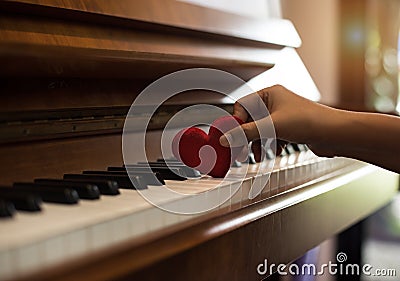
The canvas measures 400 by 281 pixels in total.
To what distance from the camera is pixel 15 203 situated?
0.61 meters

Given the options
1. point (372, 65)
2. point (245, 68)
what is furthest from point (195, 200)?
point (372, 65)

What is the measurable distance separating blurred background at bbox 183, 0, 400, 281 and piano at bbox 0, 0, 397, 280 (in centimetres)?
51

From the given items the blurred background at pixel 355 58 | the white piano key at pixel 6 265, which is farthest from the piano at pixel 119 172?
the blurred background at pixel 355 58

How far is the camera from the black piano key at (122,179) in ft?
2.57

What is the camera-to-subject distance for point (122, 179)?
0.81 meters

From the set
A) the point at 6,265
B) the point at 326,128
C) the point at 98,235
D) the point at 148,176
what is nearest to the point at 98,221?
the point at 98,235

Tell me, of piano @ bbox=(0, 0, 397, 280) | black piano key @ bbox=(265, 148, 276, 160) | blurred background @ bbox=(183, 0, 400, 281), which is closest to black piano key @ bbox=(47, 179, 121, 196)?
piano @ bbox=(0, 0, 397, 280)

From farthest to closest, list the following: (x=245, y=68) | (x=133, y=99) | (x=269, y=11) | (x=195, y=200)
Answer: (x=269, y=11) → (x=245, y=68) → (x=133, y=99) → (x=195, y=200)

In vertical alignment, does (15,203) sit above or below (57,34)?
below

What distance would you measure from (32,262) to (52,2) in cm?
46

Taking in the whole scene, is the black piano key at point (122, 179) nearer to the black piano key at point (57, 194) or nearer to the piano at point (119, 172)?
the piano at point (119, 172)

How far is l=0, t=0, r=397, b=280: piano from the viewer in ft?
1.91

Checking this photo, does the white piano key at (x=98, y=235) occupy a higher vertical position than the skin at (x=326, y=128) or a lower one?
lower

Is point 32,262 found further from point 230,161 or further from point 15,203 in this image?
point 230,161
